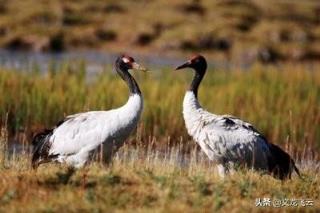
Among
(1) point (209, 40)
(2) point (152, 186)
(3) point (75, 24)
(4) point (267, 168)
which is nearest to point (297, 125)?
(4) point (267, 168)

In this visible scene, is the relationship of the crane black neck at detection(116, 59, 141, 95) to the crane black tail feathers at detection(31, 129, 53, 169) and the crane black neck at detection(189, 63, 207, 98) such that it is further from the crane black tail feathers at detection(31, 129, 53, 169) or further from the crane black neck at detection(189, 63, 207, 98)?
the crane black tail feathers at detection(31, 129, 53, 169)

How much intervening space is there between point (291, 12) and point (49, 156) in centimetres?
4881

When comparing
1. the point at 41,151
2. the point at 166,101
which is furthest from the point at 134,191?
the point at 166,101

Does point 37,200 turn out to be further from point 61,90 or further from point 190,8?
point 190,8

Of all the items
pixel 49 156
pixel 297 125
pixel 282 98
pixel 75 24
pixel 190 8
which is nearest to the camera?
pixel 49 156

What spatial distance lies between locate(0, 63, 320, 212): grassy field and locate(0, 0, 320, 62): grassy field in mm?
21932

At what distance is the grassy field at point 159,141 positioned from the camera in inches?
333

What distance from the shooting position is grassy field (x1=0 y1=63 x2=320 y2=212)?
8453 millimetres

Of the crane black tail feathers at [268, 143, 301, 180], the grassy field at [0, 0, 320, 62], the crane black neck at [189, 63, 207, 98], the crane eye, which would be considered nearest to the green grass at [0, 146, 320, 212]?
the crane black tail feathers at [268, 143, 301, 180]

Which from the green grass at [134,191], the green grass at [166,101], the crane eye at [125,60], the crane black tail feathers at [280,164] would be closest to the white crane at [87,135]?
the crane eye at [125,60]

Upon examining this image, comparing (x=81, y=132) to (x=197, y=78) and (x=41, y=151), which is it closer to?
(x=41, y=151)

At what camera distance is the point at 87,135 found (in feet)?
35.0

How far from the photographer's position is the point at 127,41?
1773 inches

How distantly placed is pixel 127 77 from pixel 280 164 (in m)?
2.26
